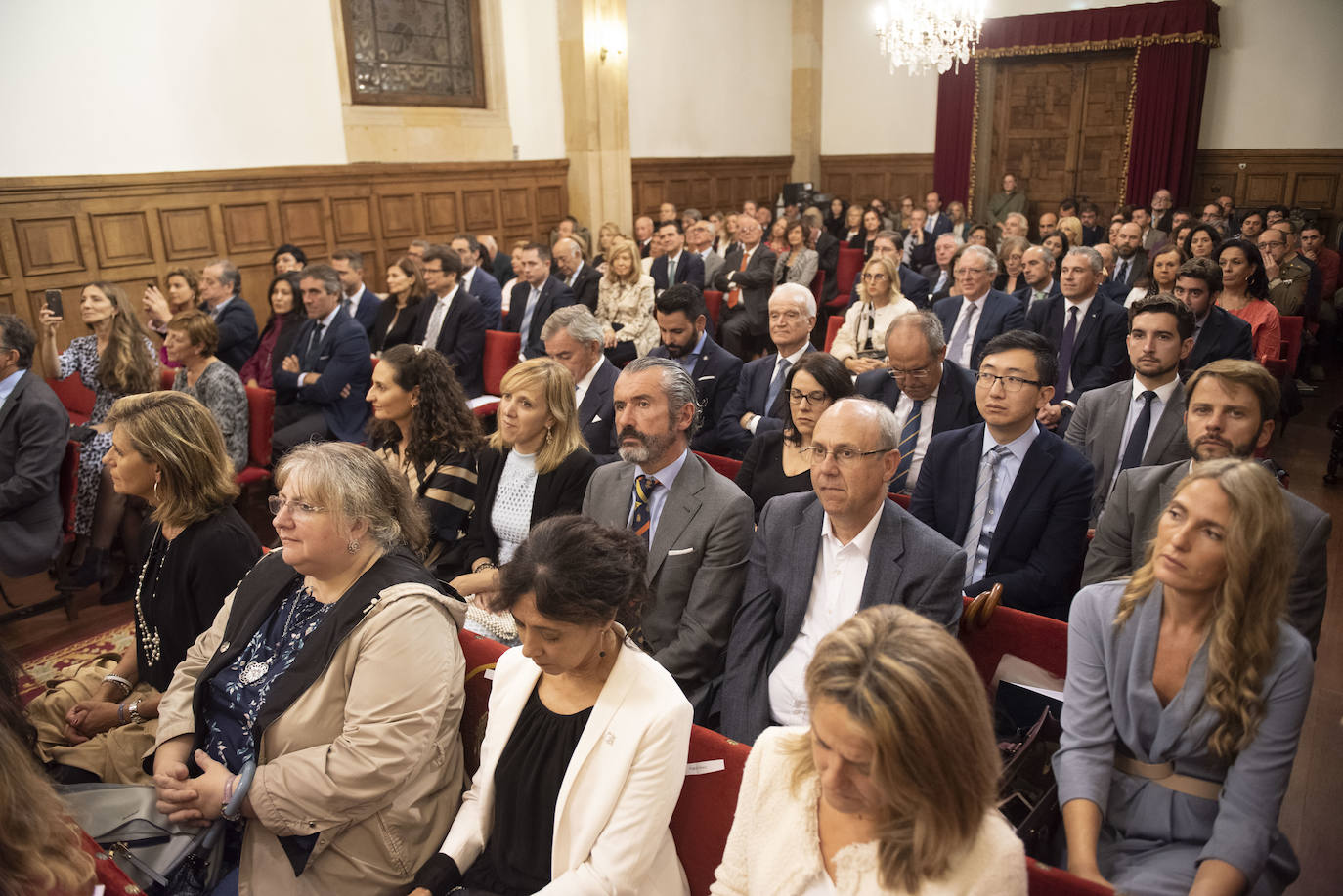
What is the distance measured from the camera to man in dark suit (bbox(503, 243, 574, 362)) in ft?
22.2

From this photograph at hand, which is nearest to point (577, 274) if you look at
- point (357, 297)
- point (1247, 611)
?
point (357, 297)

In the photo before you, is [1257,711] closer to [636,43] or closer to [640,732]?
[640,732]

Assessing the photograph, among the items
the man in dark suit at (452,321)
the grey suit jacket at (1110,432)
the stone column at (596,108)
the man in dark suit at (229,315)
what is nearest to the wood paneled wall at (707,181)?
the stone column at (596,108)

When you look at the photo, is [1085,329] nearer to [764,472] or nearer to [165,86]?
[764,472]

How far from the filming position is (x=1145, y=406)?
348cm

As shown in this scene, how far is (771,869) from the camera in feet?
5.00

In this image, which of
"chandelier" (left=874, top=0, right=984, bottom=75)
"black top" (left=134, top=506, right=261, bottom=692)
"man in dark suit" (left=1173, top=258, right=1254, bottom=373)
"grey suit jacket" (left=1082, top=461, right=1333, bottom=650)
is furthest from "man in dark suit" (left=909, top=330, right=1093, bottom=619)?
"chandelier" (left=874, top=0, right=984, bottom=75)

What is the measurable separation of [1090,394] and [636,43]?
9.29 m

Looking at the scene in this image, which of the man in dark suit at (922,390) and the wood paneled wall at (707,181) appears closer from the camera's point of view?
the man in dark suit at (922,390)

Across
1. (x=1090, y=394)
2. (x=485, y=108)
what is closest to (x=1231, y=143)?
(x=485, y=108)

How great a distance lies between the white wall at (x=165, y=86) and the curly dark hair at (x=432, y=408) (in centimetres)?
515

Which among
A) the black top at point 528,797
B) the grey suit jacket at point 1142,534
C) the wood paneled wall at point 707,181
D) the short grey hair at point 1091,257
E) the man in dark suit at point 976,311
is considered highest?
the wood paneled wall at point 707,181

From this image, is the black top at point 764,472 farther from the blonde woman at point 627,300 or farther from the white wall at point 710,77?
the white wall at point 710,77

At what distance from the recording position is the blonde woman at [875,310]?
541cm
